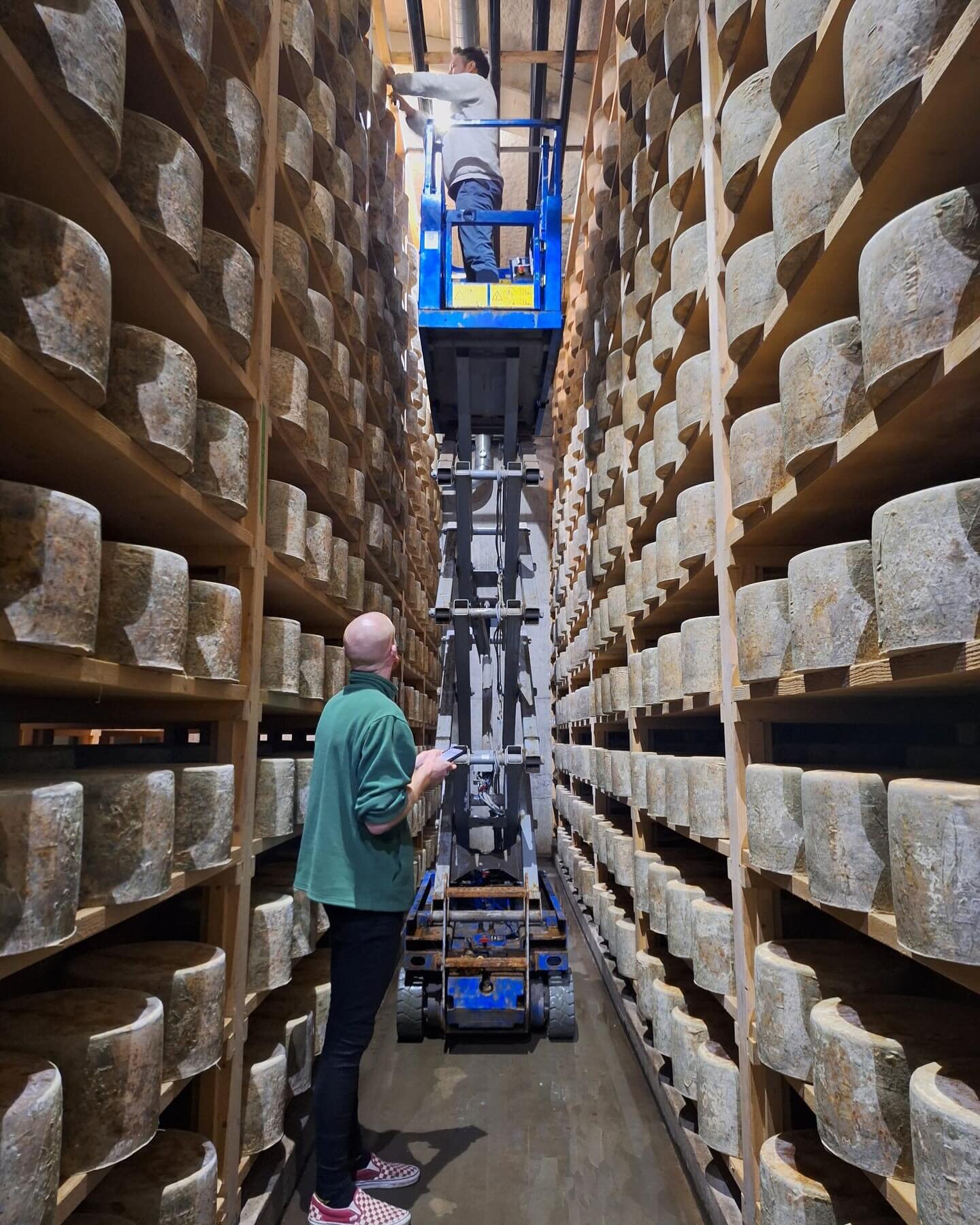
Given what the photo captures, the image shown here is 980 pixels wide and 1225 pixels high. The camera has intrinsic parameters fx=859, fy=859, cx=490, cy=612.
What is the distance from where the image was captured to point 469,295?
5621 mm

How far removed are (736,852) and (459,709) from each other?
10.5 ft

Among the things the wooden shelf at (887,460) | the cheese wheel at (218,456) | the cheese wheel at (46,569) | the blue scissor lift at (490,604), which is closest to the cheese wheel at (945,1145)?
the wooden shelf at (887,460)

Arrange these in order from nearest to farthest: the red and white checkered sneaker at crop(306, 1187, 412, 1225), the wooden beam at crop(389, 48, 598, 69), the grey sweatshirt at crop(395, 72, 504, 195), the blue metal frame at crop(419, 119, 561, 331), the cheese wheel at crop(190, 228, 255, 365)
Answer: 1. the cheese wheel at crop(190, 228, 255, 365)
2. the red and white checkered sneaker at crop(306, 1187, 412, 1225)
3. the blue metal frame at crop(419, 119, 561, 331)
4. the grey sweatshirt at crop(395, 72, 504, 195)
5. the wooden beam at crop(389, 48, 598, 69)

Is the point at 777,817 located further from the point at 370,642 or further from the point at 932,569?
the point at 370,642

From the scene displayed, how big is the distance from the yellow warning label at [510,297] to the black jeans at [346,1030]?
13.1ft

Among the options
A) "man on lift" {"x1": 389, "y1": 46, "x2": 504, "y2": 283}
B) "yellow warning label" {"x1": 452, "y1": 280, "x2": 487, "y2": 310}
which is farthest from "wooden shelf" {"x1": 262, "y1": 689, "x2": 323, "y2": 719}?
"man on lift" {"x1": 389, "y1": 46, "x2": 504, "y2": 283}

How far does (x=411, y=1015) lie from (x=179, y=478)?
3.59 m

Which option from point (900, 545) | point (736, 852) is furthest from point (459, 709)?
point (900, 545)

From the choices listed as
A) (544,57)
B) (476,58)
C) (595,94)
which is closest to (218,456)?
(476,58)

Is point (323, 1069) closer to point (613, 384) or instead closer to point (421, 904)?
point (421, 904)

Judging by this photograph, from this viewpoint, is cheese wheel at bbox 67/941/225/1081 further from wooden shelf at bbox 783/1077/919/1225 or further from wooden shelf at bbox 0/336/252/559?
wooden shelf at bbox 783/1077/919/1225

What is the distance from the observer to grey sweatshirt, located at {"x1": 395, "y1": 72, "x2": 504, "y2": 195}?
6.05 metres

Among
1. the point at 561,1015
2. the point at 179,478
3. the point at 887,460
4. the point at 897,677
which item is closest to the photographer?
the point at 897,677

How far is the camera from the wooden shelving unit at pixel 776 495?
1.76 m
